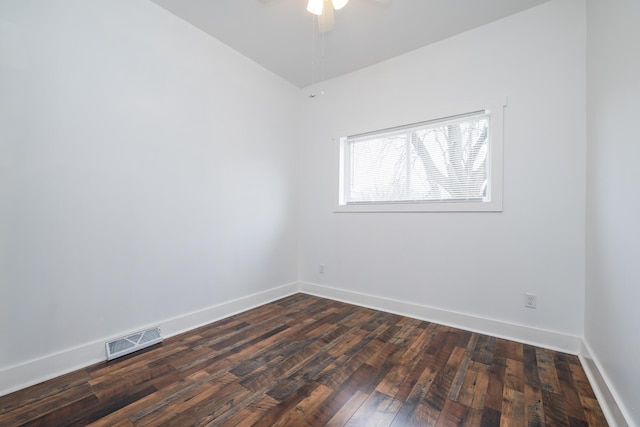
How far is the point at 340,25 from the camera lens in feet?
7.84

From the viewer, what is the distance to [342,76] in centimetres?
326

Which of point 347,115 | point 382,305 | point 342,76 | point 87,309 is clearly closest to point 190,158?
point 87,309

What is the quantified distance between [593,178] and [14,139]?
3.69 metres

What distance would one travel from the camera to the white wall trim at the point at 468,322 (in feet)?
6.66

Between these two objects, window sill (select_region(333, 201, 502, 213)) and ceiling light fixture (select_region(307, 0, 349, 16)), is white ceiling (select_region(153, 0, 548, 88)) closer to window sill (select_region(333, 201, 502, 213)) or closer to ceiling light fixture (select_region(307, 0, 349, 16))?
ceiling light fixture (select_region(307, 0, 349, 16))

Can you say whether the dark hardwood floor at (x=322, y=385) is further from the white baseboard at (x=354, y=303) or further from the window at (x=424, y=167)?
the window at (x=424, y=167)

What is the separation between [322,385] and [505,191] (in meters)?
2.10

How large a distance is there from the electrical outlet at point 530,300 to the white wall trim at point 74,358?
2710mm

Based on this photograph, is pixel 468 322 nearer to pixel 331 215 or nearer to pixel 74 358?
pixel 331 215

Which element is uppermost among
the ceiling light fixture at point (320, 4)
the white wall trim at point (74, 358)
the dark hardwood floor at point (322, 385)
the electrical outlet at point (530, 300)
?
the ceiling light fixture at point (320, 4)

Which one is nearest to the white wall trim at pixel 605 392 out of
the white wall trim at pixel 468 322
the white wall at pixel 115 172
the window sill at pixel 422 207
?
the white wall trim at pixel 468 322

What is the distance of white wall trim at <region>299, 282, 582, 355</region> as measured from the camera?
2031 mm

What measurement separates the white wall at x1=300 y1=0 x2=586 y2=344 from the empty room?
0.7 inches

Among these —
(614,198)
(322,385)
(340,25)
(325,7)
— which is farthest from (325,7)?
(322,385)
